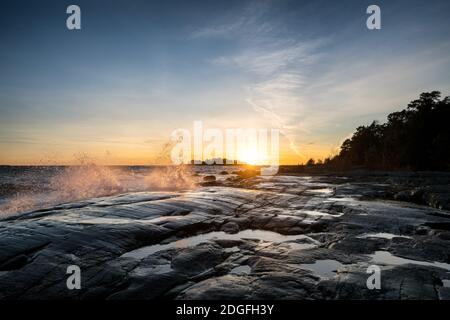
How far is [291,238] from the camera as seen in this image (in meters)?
9.78

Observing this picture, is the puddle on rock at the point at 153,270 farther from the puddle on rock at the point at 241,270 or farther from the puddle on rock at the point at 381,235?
the puddle on rock at the point at 381,235

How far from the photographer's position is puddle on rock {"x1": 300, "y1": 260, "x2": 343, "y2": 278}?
6.46m

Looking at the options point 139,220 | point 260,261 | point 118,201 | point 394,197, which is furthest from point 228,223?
point 394,197

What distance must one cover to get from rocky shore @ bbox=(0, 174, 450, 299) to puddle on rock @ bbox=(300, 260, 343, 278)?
24 millimetres

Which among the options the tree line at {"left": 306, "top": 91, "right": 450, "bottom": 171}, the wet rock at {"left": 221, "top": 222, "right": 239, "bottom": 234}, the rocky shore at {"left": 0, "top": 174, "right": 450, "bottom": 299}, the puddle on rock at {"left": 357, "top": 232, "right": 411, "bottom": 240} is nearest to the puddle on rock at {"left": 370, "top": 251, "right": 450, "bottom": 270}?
the rocky shore at {"left": 0, "top": 174, "right": 450, "bottom": 299}

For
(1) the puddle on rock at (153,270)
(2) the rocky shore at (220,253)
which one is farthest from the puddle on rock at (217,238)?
(1) the puddle on rock at (153,270)

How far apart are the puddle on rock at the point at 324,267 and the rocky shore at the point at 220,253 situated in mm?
24

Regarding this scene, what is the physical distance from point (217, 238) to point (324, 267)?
380cm

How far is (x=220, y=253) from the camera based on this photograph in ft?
25.9

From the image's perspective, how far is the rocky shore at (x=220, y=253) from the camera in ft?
18.4

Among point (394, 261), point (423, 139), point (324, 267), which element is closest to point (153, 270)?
point (324, 267)

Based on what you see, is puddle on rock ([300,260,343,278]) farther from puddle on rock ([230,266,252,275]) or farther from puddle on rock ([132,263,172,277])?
puddle on rock ([132,263,172,277])
